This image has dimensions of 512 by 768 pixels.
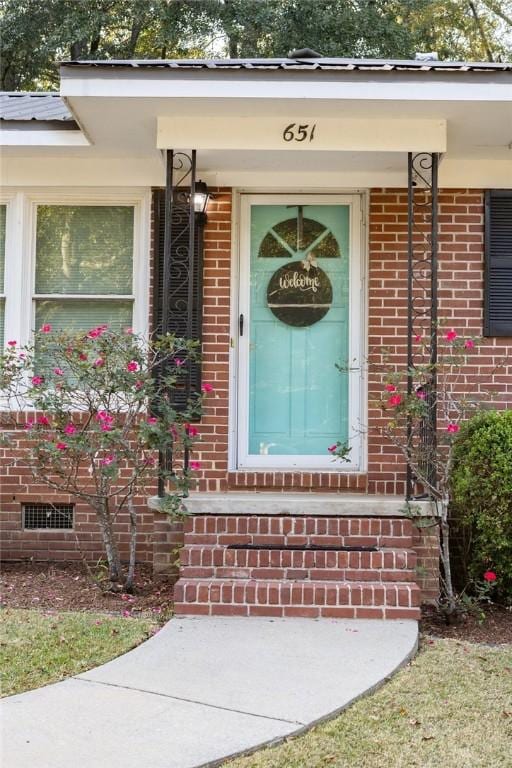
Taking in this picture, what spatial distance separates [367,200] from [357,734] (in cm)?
422

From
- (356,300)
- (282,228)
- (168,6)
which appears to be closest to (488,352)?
(356,300)

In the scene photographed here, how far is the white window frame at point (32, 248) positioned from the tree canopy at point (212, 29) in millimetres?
9489

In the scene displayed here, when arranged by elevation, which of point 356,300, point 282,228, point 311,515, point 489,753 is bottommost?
point 489,753

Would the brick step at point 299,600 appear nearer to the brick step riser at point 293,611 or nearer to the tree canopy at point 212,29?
the brick step riser at point 293,611

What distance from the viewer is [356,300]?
6.12 meters

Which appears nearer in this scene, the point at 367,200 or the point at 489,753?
the point at 489,753

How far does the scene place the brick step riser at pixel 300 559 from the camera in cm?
477

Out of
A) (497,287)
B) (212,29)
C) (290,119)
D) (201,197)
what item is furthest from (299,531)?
(212,29)

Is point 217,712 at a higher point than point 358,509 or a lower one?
lower

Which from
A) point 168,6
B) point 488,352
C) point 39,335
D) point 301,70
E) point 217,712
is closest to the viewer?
point 217,712

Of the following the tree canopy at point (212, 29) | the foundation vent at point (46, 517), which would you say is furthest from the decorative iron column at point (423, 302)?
the tree canopy at point (212, 29)

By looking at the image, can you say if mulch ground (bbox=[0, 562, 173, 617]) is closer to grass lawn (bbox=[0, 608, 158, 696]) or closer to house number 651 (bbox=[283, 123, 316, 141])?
grass lawn (bbox=[0, 608, 158, 696])

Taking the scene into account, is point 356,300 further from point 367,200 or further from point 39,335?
point 39,335

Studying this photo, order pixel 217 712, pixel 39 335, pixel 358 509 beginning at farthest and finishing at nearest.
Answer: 1. pixel 39 335
2. pixel 358 509
3. pixel 217 712
